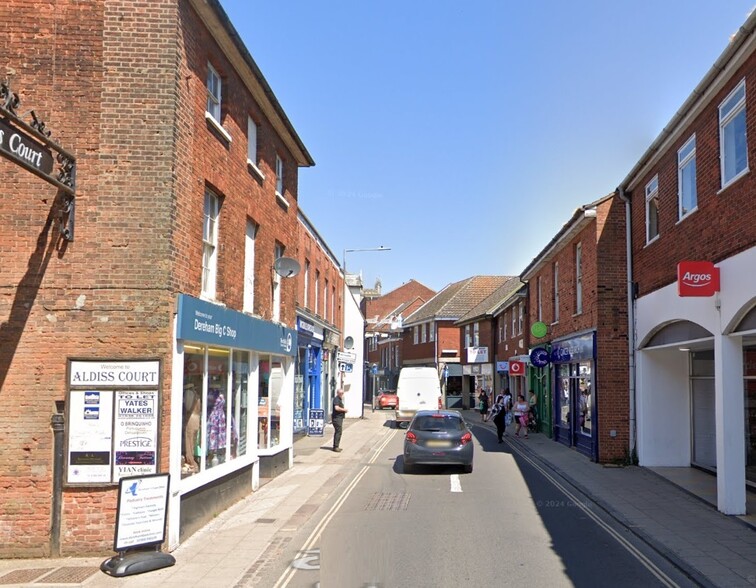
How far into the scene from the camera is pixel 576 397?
21.1 meters

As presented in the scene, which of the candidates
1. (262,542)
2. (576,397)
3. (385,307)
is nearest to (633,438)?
(576,397)

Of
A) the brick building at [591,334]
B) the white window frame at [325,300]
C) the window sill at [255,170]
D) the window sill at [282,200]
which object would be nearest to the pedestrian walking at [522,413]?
the brick building at [591,334]

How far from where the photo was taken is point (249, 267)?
1366 centimetres

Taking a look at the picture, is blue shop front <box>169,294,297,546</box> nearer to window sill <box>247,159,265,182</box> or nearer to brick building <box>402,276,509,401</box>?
window sill <box>247,159,265,182</box>

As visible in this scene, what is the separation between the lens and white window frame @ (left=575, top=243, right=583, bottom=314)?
20391 mm

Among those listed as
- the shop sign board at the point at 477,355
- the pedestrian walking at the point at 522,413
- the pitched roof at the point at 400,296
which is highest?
the pitched roof at the point at 400,296

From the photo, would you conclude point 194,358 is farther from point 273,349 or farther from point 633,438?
point 633,438

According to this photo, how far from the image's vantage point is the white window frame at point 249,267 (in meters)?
13.4

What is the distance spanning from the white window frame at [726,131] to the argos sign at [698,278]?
133cm

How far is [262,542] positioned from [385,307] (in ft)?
251

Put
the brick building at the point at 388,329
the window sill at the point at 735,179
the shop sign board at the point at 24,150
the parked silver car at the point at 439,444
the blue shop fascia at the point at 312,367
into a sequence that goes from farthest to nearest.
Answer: the brick building at the point at 388,329 < the blue shop fascia at the point at 312,367 < the parked silver car at the point at 439,444 < the window sill at the point at 735,179 < the shop sign board at the point at 24,150

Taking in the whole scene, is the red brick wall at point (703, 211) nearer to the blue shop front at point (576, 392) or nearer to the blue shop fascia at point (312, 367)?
the blue shop front at point (576, 392)

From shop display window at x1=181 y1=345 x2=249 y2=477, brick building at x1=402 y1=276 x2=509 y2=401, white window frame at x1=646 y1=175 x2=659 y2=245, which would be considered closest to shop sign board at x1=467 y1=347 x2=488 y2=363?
brick building at x1=402 y1=276 x2=509 y2=401

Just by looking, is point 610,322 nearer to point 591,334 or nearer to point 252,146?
point 591,334
